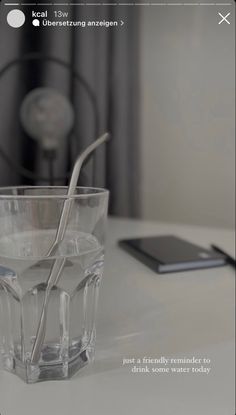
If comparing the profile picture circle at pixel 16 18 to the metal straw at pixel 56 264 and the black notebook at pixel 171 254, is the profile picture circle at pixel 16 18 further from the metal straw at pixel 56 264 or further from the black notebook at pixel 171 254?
the black notebook at pixel 171 254

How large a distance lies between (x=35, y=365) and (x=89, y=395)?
0.10ft

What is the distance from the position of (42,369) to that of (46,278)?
44mm

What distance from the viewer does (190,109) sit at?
0.38 meters

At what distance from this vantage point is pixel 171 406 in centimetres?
17

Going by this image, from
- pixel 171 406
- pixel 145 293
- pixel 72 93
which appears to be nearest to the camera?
pixel 171 406

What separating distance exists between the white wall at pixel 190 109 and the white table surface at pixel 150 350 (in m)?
0.10

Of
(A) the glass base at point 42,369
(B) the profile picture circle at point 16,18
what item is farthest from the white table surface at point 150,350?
(B) the profile picture circle at point 16,18

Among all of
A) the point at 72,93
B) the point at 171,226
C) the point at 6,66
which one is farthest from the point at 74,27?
the point at 171,226

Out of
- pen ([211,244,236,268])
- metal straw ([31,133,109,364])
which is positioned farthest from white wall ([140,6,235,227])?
metal straw ([31,133,109,364])

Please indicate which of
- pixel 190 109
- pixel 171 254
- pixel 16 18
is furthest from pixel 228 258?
pixel 16 18

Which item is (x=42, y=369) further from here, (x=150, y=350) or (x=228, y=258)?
(x=228, y=258)

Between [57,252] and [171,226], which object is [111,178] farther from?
[57,252]

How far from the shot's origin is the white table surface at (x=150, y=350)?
0.16m

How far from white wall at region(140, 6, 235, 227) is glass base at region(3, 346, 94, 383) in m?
0.22
